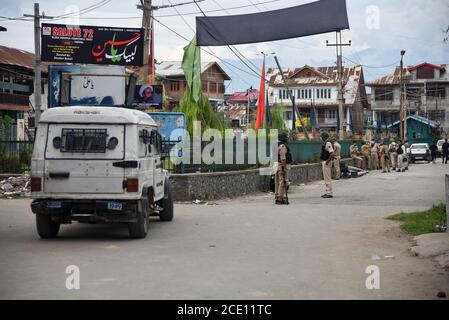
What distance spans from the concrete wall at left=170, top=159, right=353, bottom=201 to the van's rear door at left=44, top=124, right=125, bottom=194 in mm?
7680

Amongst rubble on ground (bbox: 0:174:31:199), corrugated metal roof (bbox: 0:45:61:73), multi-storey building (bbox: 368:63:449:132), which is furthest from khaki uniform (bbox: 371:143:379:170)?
multi-storey building (bbox: 368:63:449:132)

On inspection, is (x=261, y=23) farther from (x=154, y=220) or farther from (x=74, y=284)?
(x=74, y=284)

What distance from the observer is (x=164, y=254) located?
32.8 ft

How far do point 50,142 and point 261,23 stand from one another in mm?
10292

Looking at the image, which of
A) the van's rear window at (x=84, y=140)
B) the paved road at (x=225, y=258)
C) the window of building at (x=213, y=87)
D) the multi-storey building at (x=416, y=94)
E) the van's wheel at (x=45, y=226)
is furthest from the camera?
the multi-storey building at (x=416, y=94)

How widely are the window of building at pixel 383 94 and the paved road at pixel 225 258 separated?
7269 cm

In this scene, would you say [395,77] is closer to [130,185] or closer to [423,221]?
[423,221]

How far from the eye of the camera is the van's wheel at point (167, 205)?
46.6 ft

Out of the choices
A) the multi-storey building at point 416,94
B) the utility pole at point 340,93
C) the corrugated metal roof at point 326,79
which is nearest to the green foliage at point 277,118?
the utility pole at point 340,93

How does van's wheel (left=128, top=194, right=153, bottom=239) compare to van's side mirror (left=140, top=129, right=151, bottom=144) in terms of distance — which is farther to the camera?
van's side mirror (left=140, top=129, right=151, bottom=144)

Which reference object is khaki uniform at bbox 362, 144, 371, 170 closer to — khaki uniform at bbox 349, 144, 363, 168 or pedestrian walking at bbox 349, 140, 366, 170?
pedestrian walking at bbox 349, 140, 366, 170

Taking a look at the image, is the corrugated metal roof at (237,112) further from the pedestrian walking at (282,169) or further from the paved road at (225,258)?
the paved road at (225,258)

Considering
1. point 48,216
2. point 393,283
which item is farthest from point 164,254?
point 393,283

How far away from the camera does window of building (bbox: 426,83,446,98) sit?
83688 mm
